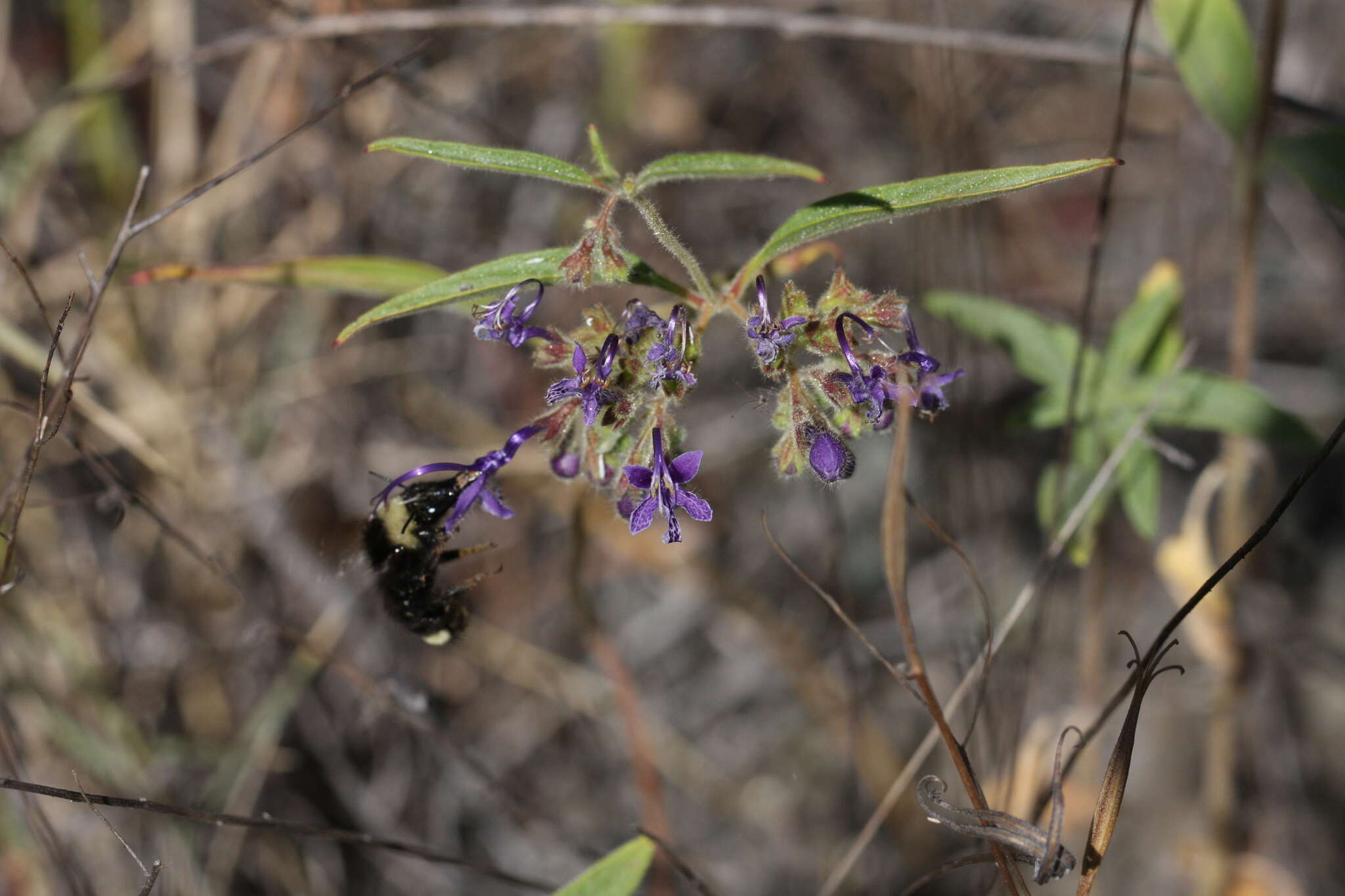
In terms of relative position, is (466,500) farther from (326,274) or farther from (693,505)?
(326,274)

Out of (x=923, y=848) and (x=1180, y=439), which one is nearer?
(x=923, y=848)

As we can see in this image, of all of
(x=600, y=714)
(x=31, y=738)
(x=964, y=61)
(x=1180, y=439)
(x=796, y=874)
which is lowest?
(x=796, y=874)

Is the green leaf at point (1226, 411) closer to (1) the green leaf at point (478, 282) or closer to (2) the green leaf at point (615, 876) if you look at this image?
(1) the green leaf at point (478, 282)

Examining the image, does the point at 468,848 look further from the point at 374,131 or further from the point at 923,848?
the point at 374,131

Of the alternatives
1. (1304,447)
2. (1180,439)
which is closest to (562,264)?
(1304,447)

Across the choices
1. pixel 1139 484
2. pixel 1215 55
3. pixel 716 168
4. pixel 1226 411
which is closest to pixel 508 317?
pixel 716 168

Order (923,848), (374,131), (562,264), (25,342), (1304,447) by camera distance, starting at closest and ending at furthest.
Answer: (562,264), (1304,447), (25,342), (923,848), (374,131)

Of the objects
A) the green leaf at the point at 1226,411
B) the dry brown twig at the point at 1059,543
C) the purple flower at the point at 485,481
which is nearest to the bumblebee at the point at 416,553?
the purple flower at the point at 485,481
